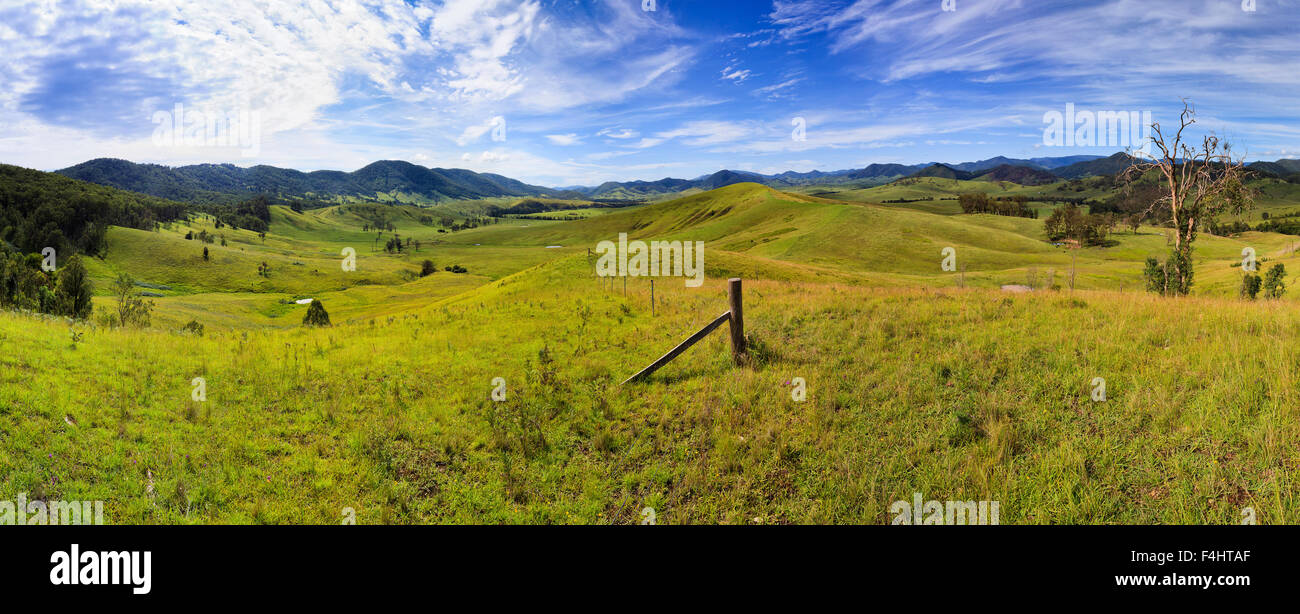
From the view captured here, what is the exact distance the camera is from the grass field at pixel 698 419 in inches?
253

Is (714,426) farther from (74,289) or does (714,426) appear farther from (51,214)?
(51,214)

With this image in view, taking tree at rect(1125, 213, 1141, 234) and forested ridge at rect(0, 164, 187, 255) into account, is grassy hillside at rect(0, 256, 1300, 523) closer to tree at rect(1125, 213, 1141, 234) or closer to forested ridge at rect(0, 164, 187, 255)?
tree at rect(1125, 213, 1141, 234)

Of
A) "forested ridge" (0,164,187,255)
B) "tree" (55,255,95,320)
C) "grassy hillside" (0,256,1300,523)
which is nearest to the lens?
"grassy hillside" (0,256,1300,523)

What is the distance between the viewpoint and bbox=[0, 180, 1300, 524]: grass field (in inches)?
253

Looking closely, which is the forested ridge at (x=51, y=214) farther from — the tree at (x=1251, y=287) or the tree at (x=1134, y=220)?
the tree at (x=1251, y=287)

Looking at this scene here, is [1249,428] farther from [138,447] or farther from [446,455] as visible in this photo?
[138,447]

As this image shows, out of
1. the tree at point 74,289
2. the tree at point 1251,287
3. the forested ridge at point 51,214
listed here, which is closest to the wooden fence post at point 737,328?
the tree at point 1251,287

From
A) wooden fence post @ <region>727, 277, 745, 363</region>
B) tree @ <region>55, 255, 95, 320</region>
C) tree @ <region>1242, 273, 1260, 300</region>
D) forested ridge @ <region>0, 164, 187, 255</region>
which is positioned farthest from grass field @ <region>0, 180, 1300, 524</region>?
forested ridge @ <region>0, 164, 187, 255</region>

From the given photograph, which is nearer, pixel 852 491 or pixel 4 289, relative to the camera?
pixel 852 491

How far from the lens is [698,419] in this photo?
9086 mm

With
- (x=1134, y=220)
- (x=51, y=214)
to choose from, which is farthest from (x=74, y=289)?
(x=51, y=214)

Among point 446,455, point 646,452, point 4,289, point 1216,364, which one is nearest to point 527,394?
point 446,455
